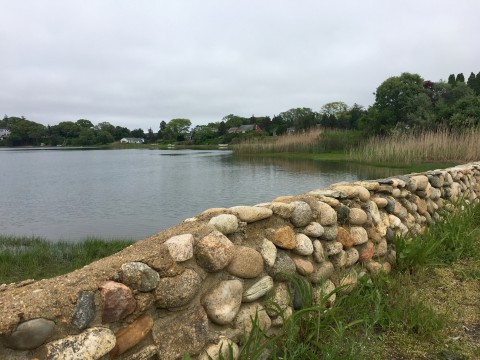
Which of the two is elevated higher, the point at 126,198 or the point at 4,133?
the point at 4,133

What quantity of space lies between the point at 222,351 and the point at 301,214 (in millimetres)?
1058

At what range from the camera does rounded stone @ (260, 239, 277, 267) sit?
218 centimetres

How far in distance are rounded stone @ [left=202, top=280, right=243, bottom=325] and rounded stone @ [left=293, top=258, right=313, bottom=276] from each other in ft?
1.72

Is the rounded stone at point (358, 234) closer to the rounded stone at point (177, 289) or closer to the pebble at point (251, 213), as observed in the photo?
the pebble at point (251, 213)

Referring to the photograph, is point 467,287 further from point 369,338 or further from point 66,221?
point 66,221

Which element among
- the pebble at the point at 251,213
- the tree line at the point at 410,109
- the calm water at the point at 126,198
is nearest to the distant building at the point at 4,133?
the tree line at the point at 410,109

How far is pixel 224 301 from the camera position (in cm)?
189

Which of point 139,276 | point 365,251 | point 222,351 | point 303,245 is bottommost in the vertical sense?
point 222,351

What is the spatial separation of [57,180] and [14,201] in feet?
16.8

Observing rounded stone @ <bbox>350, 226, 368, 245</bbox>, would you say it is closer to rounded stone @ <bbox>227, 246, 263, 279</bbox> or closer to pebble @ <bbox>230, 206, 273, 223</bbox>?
pebble @ <bbox>230, 206, 273, 223</bbox>

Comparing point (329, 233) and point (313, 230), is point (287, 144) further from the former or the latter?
point (313, 230)

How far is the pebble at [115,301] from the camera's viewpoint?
1.50 metres

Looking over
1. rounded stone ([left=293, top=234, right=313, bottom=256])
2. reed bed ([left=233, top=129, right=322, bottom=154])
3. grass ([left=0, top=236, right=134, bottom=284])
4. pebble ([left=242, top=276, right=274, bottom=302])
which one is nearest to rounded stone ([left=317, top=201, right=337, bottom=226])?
rounded stone ([left=293, top=234, right=313, bottom=256])

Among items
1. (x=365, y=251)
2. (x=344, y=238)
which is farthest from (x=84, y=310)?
(x=365, y=251)
